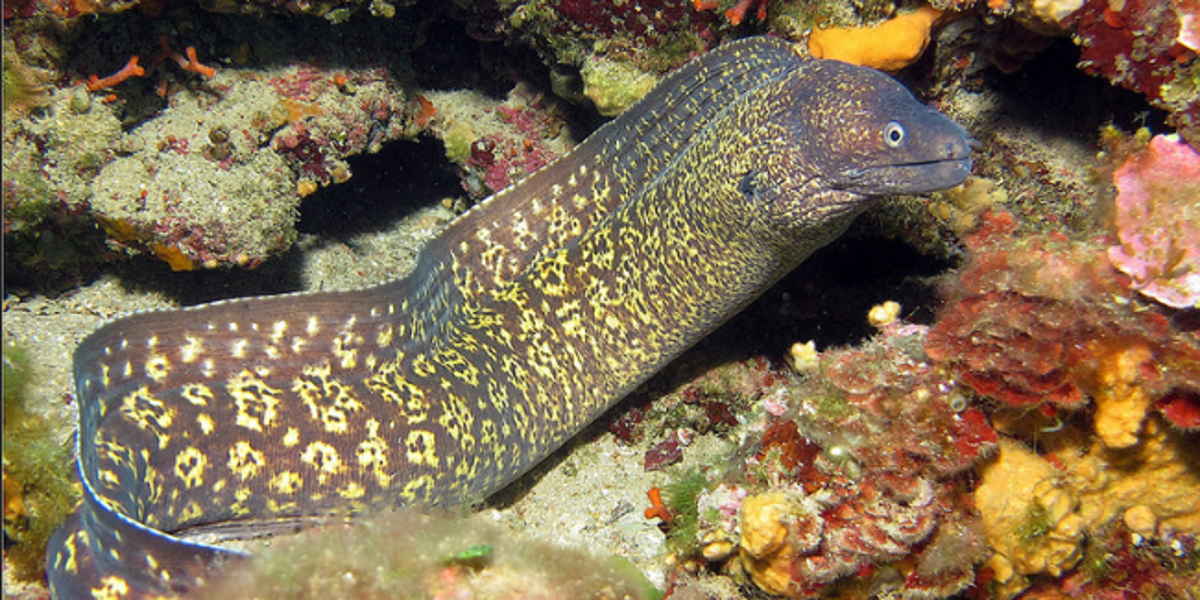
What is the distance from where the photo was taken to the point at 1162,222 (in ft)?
8.02

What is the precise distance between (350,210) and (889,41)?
4.55m

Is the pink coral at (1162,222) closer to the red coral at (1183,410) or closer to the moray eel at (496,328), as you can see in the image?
the red coral at (1183,410)

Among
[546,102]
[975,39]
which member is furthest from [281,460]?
[975,39]

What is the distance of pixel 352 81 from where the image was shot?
14.9 ft

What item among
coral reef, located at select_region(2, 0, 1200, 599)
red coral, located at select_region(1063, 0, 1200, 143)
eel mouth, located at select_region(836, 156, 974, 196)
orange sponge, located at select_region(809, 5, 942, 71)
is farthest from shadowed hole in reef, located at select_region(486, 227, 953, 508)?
red coral, located at select_region(1063, 0, 1200, 143)

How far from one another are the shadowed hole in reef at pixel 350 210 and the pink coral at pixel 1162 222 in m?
4.93

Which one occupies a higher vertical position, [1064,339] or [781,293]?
[781,293]

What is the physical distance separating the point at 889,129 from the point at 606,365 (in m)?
1.91

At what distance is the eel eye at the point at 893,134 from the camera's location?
2.70m

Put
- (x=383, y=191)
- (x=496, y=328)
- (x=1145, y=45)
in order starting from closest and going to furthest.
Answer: (x=1145, y=45), (x=496, y=328), (x=383, y=191)

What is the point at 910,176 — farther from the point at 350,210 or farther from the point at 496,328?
the point at 350,210

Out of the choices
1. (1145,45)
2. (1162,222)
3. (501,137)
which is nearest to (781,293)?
(1162,222)

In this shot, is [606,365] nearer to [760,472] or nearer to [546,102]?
[760,472]

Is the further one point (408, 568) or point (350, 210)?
point (350, 210)
